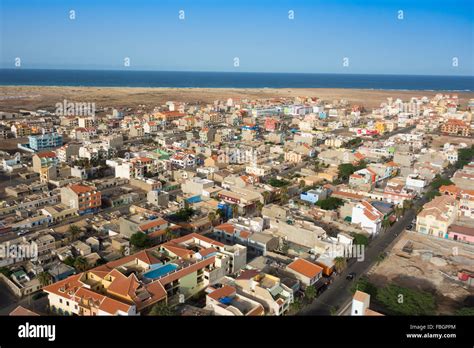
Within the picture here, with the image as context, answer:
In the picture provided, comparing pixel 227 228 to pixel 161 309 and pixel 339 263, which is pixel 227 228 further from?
pixel 161 309

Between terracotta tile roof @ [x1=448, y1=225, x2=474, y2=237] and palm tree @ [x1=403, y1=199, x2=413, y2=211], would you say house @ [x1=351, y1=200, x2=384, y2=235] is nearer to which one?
palm tree @ [x1=403, y1=199, x2=413, y2=211]

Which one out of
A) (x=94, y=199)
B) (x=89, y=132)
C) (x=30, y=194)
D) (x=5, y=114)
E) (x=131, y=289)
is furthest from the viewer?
(x=5, y=114)

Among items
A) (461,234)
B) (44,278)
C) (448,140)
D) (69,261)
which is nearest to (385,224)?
(461,234)

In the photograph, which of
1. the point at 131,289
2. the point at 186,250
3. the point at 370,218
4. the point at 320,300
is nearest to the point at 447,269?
the point at 370,218

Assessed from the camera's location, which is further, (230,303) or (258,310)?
(230,303)

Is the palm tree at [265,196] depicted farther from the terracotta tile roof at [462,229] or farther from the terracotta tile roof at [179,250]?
the terracotta tile roof at [462,229]
